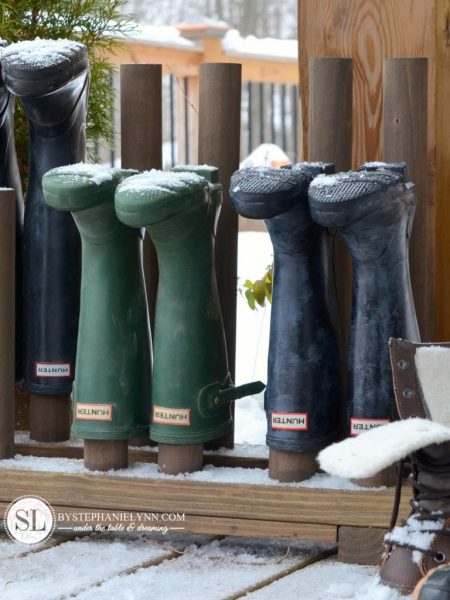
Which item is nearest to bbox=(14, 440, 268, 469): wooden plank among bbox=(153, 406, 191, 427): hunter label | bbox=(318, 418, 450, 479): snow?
bbox=(153, 406, 191, 427): hunter label

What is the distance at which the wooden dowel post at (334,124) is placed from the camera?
1484 millimetres

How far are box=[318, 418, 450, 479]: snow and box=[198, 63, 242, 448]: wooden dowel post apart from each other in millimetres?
461

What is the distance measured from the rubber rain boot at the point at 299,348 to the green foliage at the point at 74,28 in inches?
25.9

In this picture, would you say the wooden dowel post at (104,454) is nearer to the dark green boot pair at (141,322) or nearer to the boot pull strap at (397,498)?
the dark green boot pair at (141,322)

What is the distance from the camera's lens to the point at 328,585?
131 centimetres

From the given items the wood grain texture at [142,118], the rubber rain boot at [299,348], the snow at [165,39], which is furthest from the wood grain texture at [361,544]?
the snow at [165,39]

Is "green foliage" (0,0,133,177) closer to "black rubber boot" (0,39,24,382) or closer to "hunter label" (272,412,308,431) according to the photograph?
"black rubber boot" (0,39,24,382)

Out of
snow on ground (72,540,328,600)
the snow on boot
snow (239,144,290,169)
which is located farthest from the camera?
snow (239,144,290,169)

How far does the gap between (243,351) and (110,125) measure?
3.71ft

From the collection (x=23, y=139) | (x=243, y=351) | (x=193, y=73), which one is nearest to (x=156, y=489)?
(x=23, y=139)

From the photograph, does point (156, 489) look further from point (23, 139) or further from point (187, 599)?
point (23, 139)

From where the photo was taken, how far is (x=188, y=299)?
1.43 metres

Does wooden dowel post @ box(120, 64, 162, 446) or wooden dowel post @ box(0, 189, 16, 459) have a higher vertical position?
wooden dowel post @ box(120, 64, 162, 446)

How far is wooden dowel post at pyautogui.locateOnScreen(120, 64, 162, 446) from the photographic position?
161 cm
